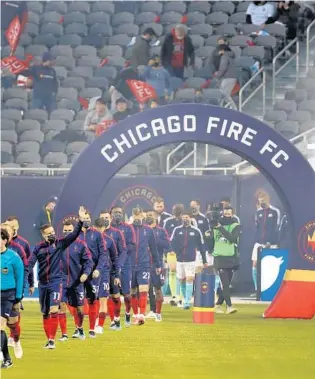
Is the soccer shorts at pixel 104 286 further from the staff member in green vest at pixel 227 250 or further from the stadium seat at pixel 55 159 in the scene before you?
the stadium seat at pixel 55 159

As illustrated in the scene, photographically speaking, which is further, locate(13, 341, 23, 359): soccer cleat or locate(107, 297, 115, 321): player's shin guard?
locate(107, 297, 115, 321): player's shin guard

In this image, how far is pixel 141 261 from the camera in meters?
17.0

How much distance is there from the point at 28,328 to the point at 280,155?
444cm

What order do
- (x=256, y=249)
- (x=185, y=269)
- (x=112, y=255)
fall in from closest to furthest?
(x=112, y=255)
(x=185, y=269)
(x=256, y=249)

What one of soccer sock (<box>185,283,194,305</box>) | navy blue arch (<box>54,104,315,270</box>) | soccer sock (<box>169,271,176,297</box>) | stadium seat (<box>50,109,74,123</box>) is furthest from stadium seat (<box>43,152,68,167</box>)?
navy blue arch (<box>54,104,315,270</box>)

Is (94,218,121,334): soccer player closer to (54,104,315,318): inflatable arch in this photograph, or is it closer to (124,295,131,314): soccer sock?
(124,295,131,314): soccer sock

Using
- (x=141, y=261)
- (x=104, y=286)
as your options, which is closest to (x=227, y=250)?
(x=141, y=261)

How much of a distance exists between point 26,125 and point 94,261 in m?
11.3

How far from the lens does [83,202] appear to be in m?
18.0

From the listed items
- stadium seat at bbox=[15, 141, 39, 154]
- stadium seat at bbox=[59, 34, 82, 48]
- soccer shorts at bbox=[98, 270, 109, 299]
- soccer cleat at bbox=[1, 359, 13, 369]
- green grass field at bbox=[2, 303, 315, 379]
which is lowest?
green grass field at bbox=[2, 303, 315, 379]

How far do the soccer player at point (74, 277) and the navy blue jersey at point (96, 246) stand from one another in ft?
1.54

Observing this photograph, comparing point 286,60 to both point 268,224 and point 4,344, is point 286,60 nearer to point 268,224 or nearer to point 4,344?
point 268,224

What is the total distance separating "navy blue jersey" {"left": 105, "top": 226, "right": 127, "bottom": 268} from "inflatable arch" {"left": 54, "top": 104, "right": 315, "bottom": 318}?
1601 millimetres

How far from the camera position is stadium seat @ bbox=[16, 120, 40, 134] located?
26375mm
